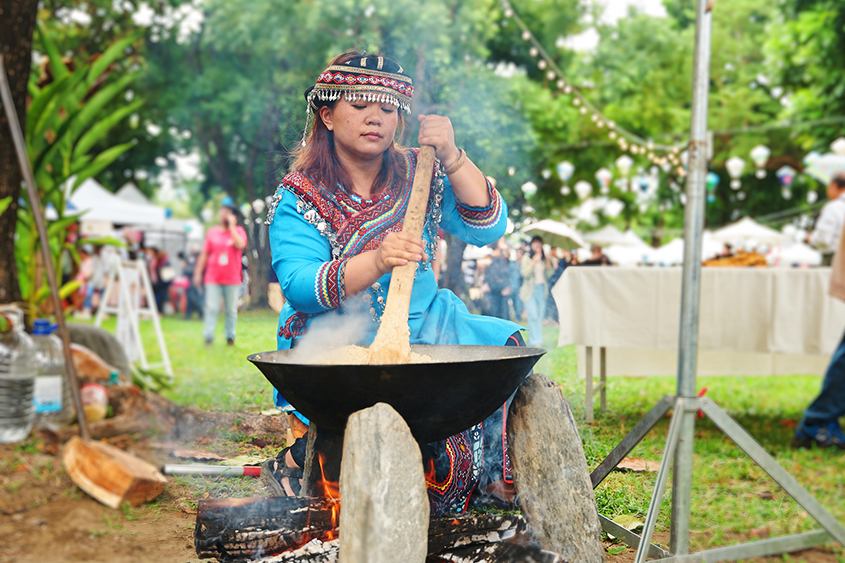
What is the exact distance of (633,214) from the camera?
1357 centimetres

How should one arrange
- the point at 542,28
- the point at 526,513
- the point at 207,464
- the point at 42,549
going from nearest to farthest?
the point at 526,513
the point at 207,464
the point at 42,549
the point at 542,28

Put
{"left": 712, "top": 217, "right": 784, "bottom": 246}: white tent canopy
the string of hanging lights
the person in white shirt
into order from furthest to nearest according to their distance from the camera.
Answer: {"left": 712, "top": 217, "right": 784, "bottom": 246}: white tent canopy
the person in white shirt
the string of hanging lights

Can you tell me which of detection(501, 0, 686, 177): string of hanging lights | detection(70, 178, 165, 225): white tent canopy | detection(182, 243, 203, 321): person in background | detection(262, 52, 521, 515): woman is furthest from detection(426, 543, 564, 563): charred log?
detection(182, 243, 203, 321): person in background

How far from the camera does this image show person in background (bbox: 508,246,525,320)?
190 centimetres

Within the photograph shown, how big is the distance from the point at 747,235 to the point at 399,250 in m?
15.3

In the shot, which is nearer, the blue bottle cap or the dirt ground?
the dirt ground

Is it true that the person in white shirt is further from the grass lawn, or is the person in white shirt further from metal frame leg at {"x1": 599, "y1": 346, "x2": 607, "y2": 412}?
metal frame leg at {"x1": 599, "y1": 346, "x2": 607, "y2": 412}

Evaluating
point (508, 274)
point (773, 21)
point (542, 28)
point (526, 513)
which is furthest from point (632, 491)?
point (773, 21)

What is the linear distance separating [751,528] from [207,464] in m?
2.31

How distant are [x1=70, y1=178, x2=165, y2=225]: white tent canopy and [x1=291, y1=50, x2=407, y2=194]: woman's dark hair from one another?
9.76m

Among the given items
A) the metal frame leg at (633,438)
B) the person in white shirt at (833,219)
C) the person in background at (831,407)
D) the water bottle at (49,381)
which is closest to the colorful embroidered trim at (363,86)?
the metal frame leg at (633,438)

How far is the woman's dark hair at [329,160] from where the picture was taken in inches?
68.5

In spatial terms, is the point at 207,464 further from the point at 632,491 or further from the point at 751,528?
the point at 751,528

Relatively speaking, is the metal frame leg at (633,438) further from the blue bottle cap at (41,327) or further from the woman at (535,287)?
the blue bottle cap at (41,327)
